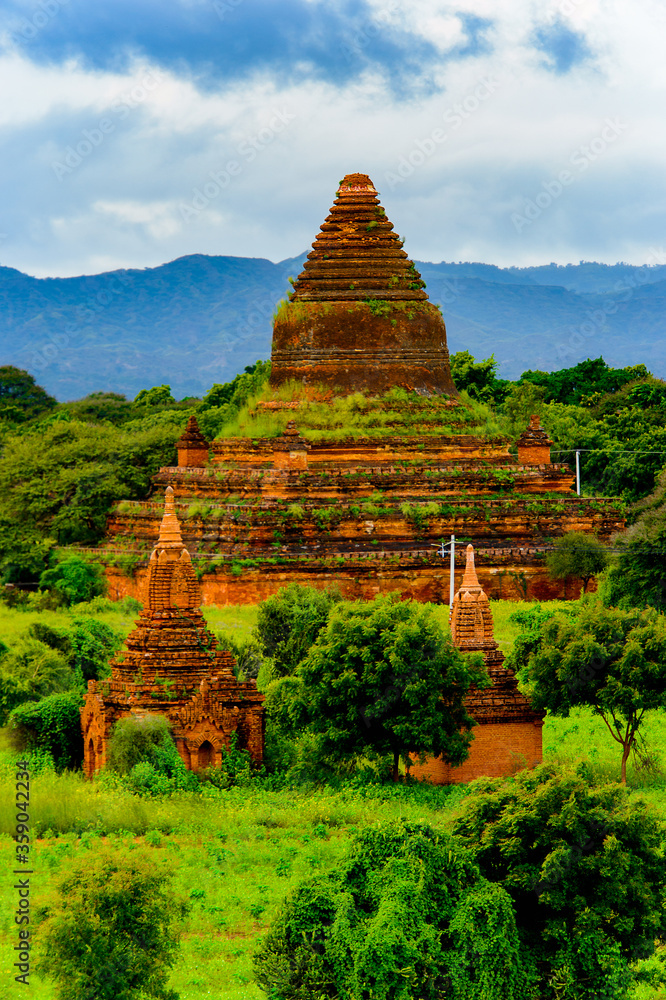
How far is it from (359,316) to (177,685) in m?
20.8

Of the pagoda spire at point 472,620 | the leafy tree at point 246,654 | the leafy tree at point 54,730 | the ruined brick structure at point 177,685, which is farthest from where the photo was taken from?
the leafy tree at point 246,654

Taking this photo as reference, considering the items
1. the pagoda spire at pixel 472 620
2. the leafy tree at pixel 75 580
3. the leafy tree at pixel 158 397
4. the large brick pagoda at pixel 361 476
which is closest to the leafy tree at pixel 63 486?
the large brick pagoda at pixel 361 476

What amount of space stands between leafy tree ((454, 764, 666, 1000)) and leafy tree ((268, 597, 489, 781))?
5.75m

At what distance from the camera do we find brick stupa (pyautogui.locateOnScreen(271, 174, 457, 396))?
4438cm

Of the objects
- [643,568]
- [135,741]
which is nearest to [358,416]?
[643,568]

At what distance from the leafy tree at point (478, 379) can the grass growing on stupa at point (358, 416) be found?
69.4ft

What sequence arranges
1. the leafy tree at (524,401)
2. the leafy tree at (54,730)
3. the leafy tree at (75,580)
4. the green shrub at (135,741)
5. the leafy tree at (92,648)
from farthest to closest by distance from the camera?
the leafy tree at (524,401) → the leafy tree at (75,580) → the leafy tree at (92,648) → the leafy tree at (54,730) → the green shrub at (135,741)

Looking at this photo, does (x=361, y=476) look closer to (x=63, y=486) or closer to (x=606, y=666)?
(x=63, y=486)

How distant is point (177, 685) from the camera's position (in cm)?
2538

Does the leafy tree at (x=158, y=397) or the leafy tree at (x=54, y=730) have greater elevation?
the leafy tree at (x=158, y=397)

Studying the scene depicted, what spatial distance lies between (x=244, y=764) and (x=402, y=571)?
14.2 metres

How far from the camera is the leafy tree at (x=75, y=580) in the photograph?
41.1m

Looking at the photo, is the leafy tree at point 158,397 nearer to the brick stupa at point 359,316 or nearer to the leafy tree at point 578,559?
the brick stupa at point 359,316

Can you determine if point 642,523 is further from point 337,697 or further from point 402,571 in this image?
point 337,697
